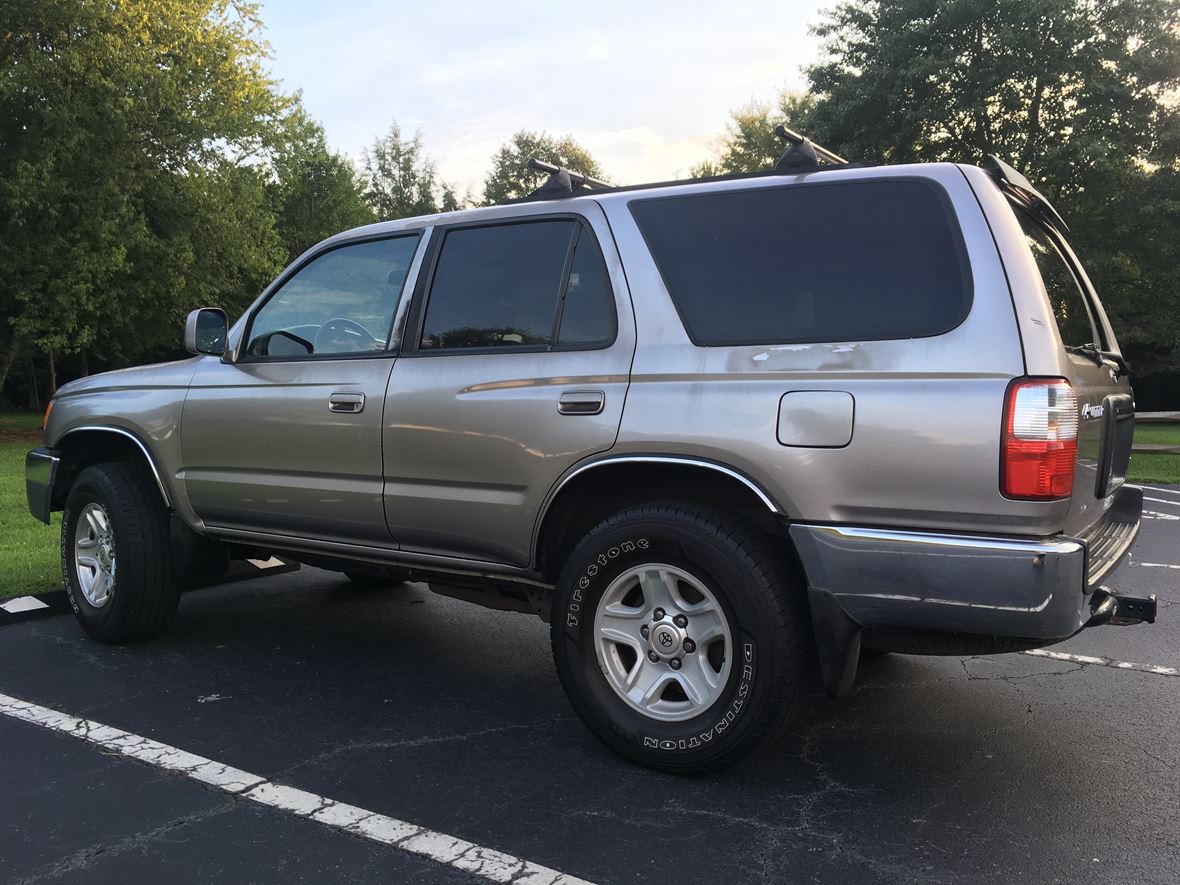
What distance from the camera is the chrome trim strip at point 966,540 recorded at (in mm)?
2607

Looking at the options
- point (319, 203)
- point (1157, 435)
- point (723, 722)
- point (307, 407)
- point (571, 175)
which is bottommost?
point (1157, 435)

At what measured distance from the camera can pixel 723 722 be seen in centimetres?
304

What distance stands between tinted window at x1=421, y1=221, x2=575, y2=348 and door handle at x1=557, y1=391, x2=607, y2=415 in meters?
0.28

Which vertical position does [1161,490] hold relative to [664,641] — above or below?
below

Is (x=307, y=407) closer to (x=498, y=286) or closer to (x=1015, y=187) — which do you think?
(x=498, y=286)

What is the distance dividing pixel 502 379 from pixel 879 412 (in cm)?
137

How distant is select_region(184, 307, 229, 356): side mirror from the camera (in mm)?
4449

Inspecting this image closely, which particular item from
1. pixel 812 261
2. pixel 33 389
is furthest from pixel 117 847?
pixel 33 389

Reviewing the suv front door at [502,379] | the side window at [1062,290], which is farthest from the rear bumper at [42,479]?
the side window at [1062,290]

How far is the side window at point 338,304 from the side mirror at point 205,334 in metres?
0.19

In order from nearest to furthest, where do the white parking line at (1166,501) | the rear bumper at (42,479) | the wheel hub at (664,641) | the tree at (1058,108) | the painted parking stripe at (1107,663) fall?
Result: the wheel hub at (664,641) → the painted parking stripe at (1107,663) → the rear bumper at (42,479) → the white parking line at (1166,501) → the tree at (1058,108)

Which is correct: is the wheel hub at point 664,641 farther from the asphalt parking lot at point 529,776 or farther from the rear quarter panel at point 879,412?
the rear quarter panel at point 879,412

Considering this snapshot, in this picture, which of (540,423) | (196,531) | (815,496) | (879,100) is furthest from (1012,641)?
(879,100)

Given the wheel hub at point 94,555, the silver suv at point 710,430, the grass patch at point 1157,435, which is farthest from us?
the grass patch at point 1157,435
